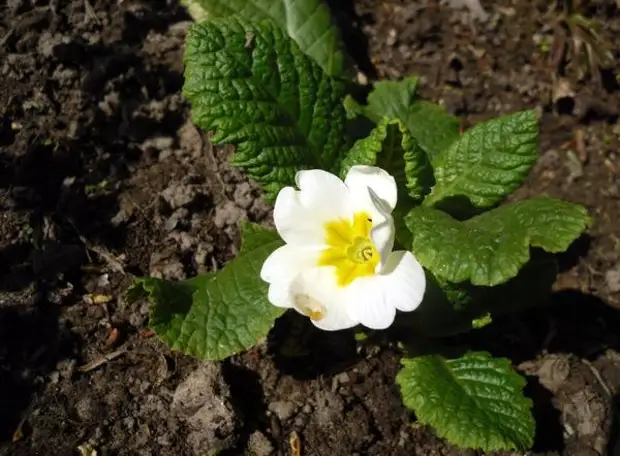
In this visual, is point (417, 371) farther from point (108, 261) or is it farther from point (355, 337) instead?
point (108, 261)

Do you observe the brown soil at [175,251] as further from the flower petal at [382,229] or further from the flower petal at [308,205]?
the flower petal at [382,229]

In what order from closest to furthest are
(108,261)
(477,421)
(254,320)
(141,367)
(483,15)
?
(477,421)
(254,320)
(141,367)
(108,261)
(483,15)

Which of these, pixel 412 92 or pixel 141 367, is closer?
pixel 141 367

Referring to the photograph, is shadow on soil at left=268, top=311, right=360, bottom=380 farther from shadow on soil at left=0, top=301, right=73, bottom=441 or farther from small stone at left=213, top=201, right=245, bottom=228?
shadow on soil at left=0, top=301, right=73, bottom=441

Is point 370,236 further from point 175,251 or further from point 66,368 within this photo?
point 66,368

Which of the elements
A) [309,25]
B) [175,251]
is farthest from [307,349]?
[309,25]

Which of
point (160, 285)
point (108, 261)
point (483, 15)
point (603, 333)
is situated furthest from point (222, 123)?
point (483, 15)
